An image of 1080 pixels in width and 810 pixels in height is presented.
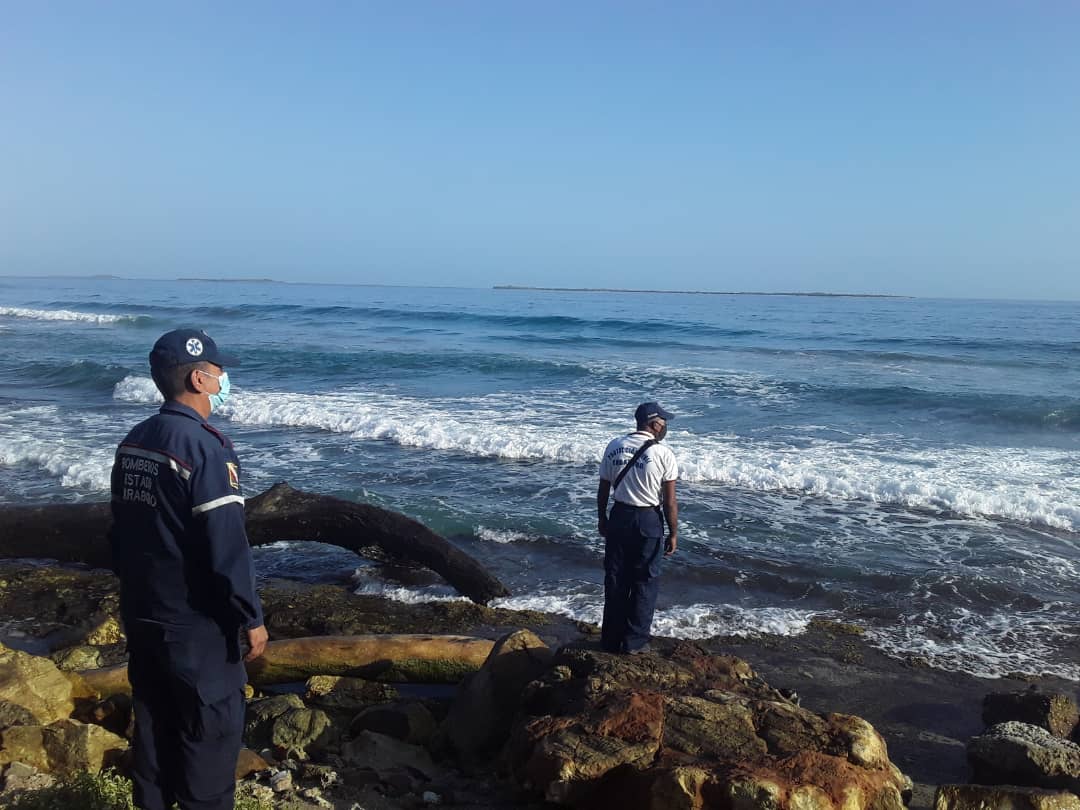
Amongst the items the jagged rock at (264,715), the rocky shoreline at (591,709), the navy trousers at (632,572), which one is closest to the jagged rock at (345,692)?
the rocky shoreline at (591,709)

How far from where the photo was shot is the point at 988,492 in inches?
432

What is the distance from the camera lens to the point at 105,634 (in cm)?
614

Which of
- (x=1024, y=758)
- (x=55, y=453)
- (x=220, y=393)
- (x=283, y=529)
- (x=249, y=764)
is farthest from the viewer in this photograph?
(x=55, y=453)

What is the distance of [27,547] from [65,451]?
523 cm

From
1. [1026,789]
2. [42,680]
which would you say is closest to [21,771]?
[42,680]

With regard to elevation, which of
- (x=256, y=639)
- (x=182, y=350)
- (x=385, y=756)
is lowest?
(x=385, y=756)

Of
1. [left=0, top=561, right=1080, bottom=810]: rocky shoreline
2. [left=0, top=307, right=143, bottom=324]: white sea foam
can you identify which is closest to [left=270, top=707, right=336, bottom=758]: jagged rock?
[left=0, top=561, right=1080, bottom=810]: rocky shoreline

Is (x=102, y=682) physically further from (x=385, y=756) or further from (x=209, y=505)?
(x=209, y=505)

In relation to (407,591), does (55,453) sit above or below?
above

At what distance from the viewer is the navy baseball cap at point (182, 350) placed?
2938mm

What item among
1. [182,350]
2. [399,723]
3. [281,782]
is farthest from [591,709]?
[182,350]

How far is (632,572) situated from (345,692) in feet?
6.70

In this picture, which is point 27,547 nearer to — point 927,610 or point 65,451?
point 65,451

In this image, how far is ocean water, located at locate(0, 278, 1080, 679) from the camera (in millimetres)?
7504
